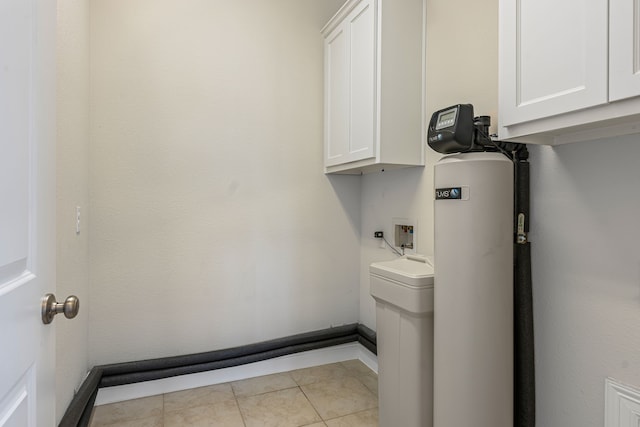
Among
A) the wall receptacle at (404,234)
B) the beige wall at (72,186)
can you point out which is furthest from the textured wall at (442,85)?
the beige wall at (72,186)

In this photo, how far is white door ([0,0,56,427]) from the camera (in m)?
0.62

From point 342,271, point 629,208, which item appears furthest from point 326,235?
point 629,208

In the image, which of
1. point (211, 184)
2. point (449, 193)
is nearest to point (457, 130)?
point (449, 193)

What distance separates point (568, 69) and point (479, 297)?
0.82 m

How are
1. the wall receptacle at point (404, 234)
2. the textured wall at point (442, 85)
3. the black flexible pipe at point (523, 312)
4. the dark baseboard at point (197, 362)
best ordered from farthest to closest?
the wall receptacle at point (404, 234) → the dark baseboard at point (197, 362) → the textured wall at point (442, 85) → the black flexible pipe at point (523, 312)

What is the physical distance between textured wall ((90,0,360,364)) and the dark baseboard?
0.09 metres

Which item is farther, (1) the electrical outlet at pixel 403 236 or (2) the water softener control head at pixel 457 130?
(1) the electrical outlet at pixel 403 236

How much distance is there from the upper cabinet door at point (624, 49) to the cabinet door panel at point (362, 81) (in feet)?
3.99

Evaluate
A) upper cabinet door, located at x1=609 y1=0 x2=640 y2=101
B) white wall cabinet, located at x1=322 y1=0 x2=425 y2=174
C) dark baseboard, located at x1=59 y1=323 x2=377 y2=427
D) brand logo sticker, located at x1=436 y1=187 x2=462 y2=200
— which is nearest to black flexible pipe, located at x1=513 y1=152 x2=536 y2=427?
brand logo sticker, located at x1=436 y1=187 x2=462 y2=200

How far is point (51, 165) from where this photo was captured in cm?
87

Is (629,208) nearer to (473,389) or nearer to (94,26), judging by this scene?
(473,389)

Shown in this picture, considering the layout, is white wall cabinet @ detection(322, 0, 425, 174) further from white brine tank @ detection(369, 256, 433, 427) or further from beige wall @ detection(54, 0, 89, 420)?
beige wall @ detection(54, 0, 89, 420)

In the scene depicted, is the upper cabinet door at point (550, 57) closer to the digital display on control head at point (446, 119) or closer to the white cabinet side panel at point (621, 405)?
the digital display on control head at point (446, 119)

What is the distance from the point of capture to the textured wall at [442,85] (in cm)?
165
